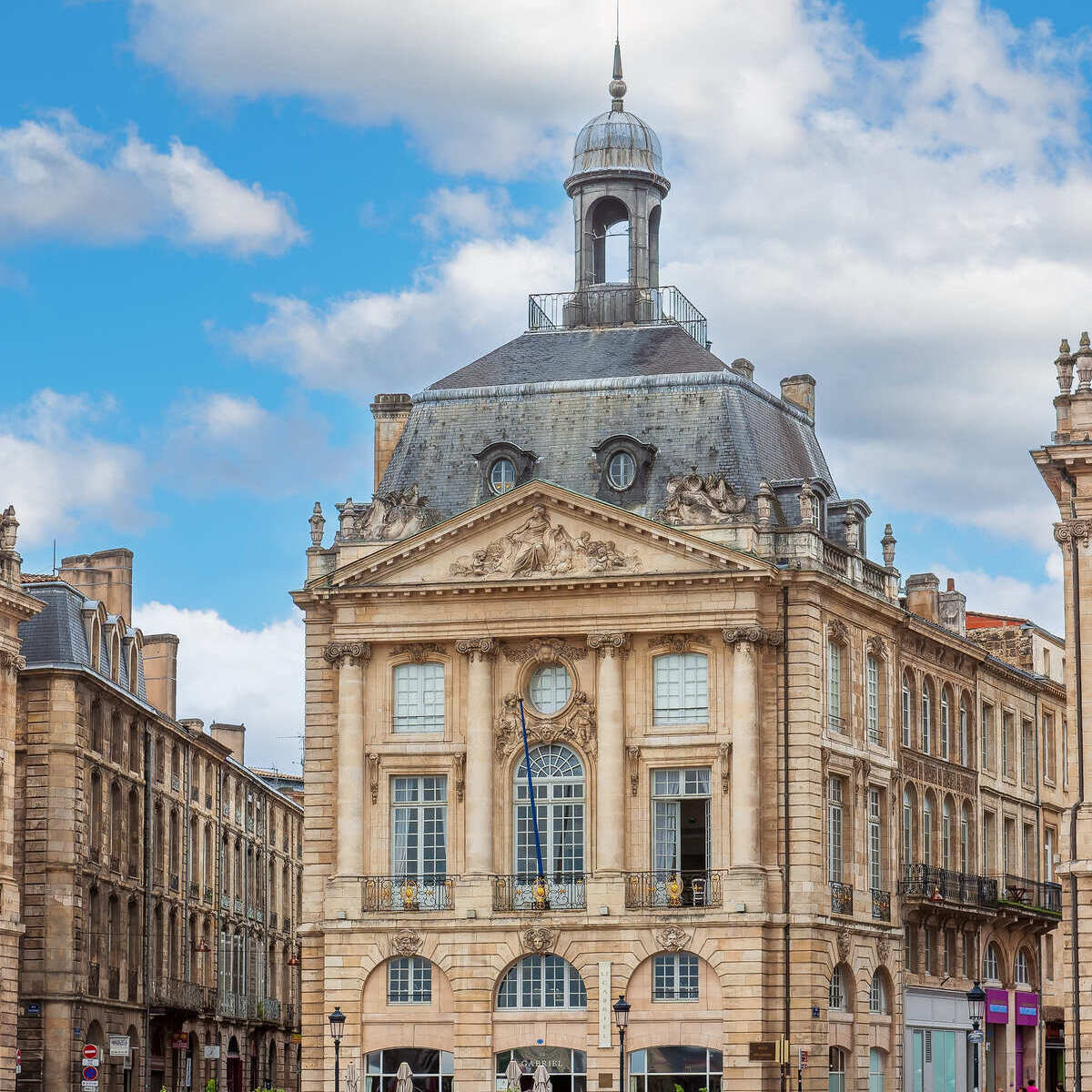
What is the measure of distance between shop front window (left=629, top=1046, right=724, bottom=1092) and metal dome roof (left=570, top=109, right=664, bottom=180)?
2565 centimetres

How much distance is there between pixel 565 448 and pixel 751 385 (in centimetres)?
547

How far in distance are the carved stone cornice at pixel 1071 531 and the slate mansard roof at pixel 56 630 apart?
1267 inches

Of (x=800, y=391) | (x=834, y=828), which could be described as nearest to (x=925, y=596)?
(x=800, y=391)

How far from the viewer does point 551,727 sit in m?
70.4

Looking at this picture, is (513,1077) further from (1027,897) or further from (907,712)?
(1027,897)

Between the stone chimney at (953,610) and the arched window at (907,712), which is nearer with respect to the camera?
the arched window at (907,712)

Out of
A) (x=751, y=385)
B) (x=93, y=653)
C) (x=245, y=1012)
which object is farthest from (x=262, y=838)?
(x=751, y=385)

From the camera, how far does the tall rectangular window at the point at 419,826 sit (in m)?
70.9

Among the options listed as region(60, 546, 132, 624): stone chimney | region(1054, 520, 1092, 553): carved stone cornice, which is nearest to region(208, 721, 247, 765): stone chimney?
region(60, 546, 132, 624): stone chimney

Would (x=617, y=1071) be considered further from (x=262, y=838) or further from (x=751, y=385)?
(x=262, y=838)

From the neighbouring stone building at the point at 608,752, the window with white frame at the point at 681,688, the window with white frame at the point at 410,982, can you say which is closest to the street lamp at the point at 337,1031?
the neighbouring stone building at the point at 608,752

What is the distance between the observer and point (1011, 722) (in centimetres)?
8750

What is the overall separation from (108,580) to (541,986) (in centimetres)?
2823

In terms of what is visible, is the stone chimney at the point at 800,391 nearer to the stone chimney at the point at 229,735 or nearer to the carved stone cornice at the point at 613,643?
the carved stone cornice at the point at 613,643
